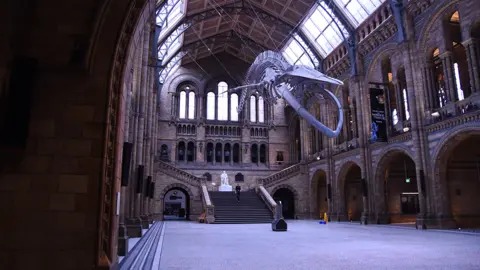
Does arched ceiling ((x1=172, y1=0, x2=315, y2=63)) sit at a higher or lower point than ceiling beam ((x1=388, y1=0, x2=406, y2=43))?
higher

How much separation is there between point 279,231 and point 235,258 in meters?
8.52

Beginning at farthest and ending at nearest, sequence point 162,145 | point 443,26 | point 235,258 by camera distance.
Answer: point 162,145
point 443,26
point 235,258

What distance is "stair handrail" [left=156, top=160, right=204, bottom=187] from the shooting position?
94.9ft

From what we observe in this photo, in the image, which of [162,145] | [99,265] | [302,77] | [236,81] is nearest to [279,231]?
[302,77]

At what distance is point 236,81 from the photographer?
36.7m

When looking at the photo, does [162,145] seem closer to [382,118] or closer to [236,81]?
[236,81]

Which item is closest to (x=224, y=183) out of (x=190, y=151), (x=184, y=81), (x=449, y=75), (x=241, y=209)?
(x=190, y=151)

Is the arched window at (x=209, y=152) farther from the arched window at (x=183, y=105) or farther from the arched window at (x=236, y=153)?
the arched window at (x=183, y=105)

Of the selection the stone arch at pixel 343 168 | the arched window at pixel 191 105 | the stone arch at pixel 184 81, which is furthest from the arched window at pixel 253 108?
the stone arch at pixel 343 168

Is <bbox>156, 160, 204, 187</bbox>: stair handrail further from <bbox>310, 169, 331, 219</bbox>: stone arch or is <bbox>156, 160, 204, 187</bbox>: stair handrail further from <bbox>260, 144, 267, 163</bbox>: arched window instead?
<bbox>310, 169, 331, 219</bbox>: stone arch

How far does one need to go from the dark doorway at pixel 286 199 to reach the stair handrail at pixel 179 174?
8.80 meters

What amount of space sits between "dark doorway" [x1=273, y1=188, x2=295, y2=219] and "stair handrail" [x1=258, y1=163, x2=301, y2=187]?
299cm

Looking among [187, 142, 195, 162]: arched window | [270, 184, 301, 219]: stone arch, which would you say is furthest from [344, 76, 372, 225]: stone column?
[187, 142, 195, 162]: arched window

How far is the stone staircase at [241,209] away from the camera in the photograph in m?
23.7
